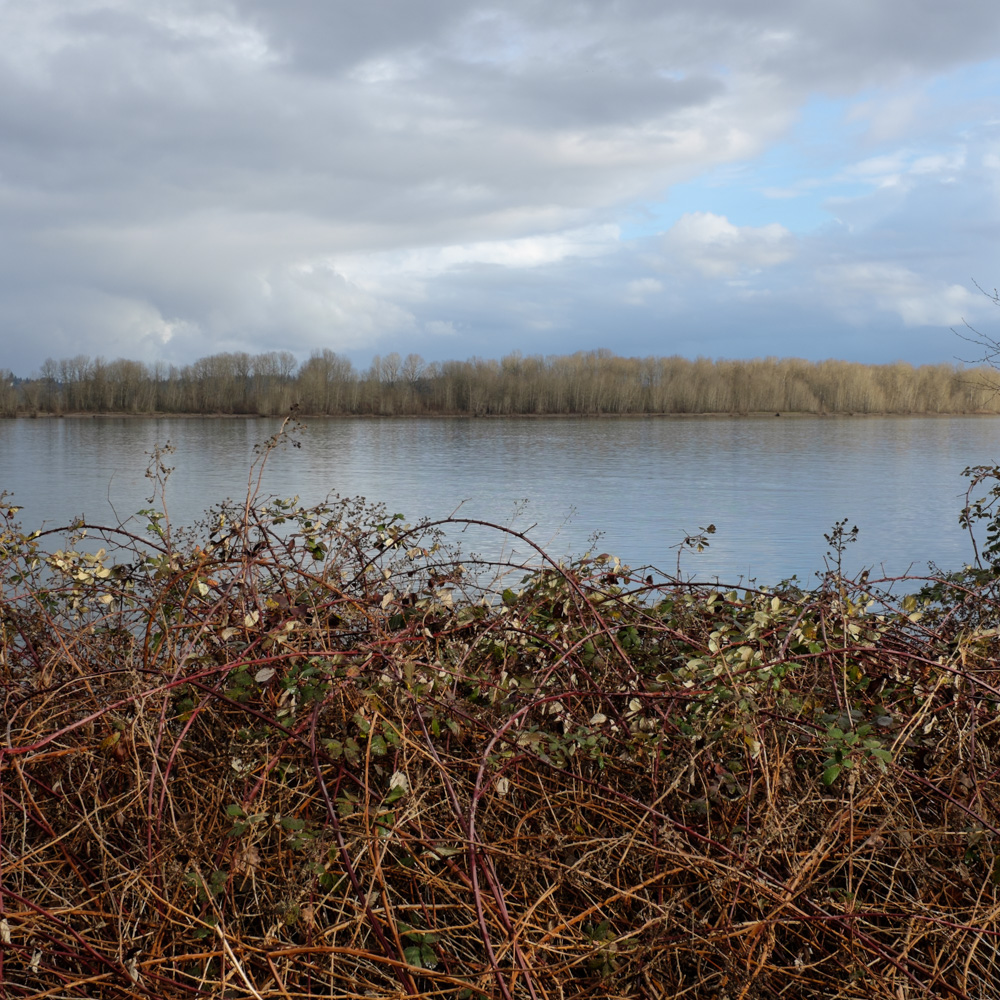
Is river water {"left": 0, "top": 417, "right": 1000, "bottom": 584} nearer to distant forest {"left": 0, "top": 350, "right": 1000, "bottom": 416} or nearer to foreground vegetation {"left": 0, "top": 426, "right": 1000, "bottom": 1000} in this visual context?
foreground vegetation {"left": 0, "top": 426, "right": 1000, "bottom": 1000}

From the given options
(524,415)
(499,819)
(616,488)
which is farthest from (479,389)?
(499,819)

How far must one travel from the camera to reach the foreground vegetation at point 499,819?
2195mm

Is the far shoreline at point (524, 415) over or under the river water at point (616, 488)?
over

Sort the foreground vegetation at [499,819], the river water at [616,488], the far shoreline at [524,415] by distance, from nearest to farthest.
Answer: the foreground vegetation at [499,819]
the river water at [616,488]
the far shoreline at [524,415]

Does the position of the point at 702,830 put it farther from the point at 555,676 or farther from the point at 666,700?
the point at 555,676

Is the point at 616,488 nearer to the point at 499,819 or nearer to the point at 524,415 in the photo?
the point at 499,819

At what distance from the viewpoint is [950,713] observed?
2.70 metres

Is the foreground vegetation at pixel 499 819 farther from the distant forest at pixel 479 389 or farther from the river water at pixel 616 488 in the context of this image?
the distant forest at pixel 479 389

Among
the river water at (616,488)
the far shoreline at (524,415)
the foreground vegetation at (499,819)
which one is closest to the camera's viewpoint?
the foreground vegetation at (499,819)

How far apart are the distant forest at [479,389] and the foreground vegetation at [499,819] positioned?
86068mm

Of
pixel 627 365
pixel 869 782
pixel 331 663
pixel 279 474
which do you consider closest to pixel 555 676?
pixel 331 663

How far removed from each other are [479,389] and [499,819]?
310 ft

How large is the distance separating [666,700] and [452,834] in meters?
0.78

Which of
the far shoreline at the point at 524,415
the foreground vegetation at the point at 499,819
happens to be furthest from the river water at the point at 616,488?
the far shoreline at the point at 524,415
